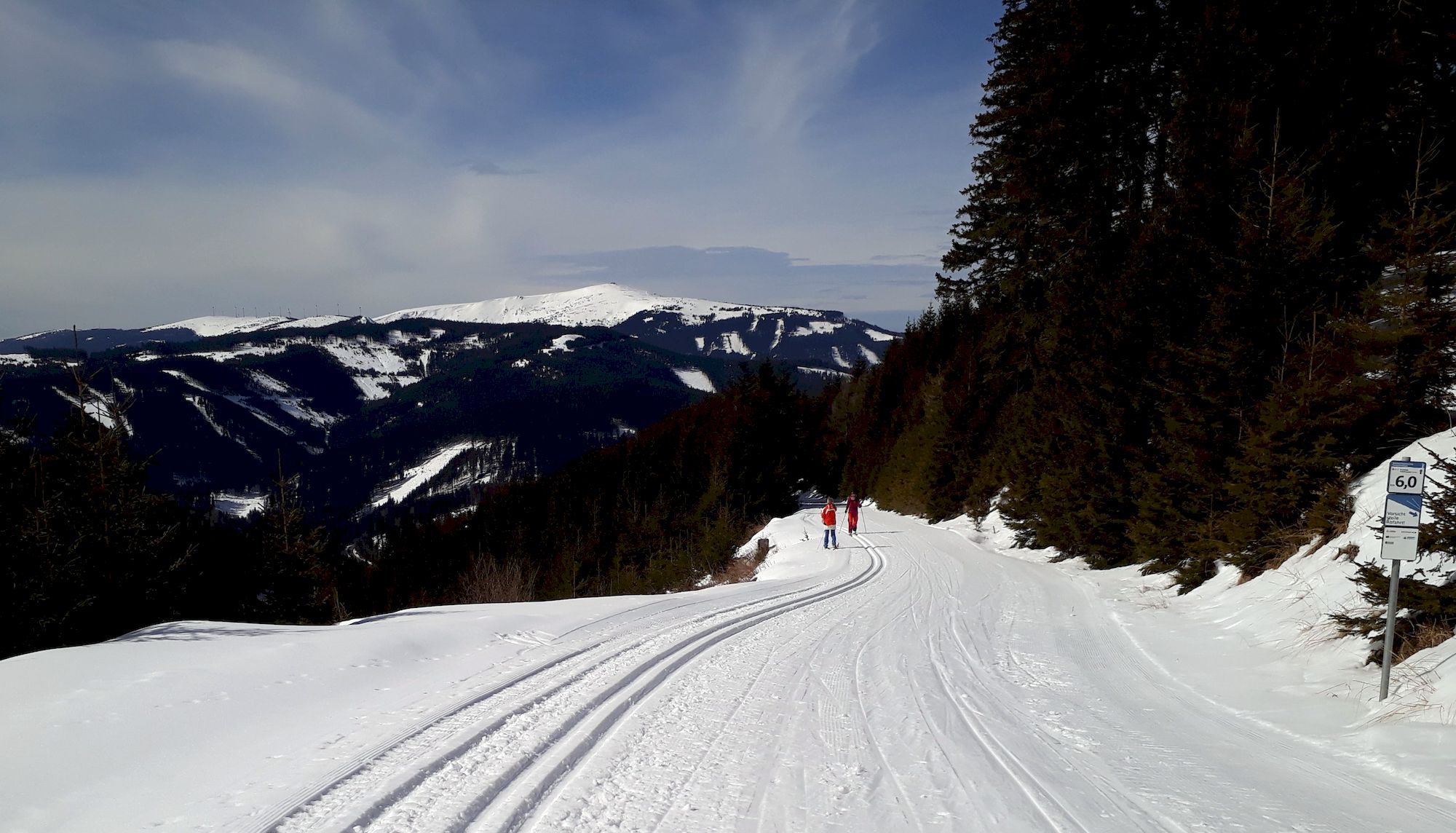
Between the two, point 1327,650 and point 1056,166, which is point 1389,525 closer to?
point 1327,650

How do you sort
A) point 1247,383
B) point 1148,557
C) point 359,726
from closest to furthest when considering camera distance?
Answer: point 359,726
point 1247,383
point 1148,557

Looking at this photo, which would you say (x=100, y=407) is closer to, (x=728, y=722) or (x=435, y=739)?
(x=435, y=739)

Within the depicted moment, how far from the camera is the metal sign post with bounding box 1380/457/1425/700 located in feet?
18.4

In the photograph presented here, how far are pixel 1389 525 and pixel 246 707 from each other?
972 cm

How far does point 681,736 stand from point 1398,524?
20.6ft

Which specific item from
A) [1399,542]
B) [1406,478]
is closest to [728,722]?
[1399,542]

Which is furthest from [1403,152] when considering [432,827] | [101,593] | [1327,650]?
[101,593]

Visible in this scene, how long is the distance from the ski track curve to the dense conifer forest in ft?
9.07

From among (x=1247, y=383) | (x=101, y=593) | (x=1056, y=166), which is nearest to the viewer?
(x=1247, y=383)

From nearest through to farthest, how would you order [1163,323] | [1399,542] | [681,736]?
[681,736] < [1399,542] < [1163,323]

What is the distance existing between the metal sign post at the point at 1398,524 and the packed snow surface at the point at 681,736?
780 mm

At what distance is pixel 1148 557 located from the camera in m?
13.3

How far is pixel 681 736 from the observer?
5.44 m

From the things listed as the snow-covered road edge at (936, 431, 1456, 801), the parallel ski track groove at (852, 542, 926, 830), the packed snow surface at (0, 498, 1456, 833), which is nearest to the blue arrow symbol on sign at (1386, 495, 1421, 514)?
the snow-covered road edge at (936, 431, 1456, 801)
